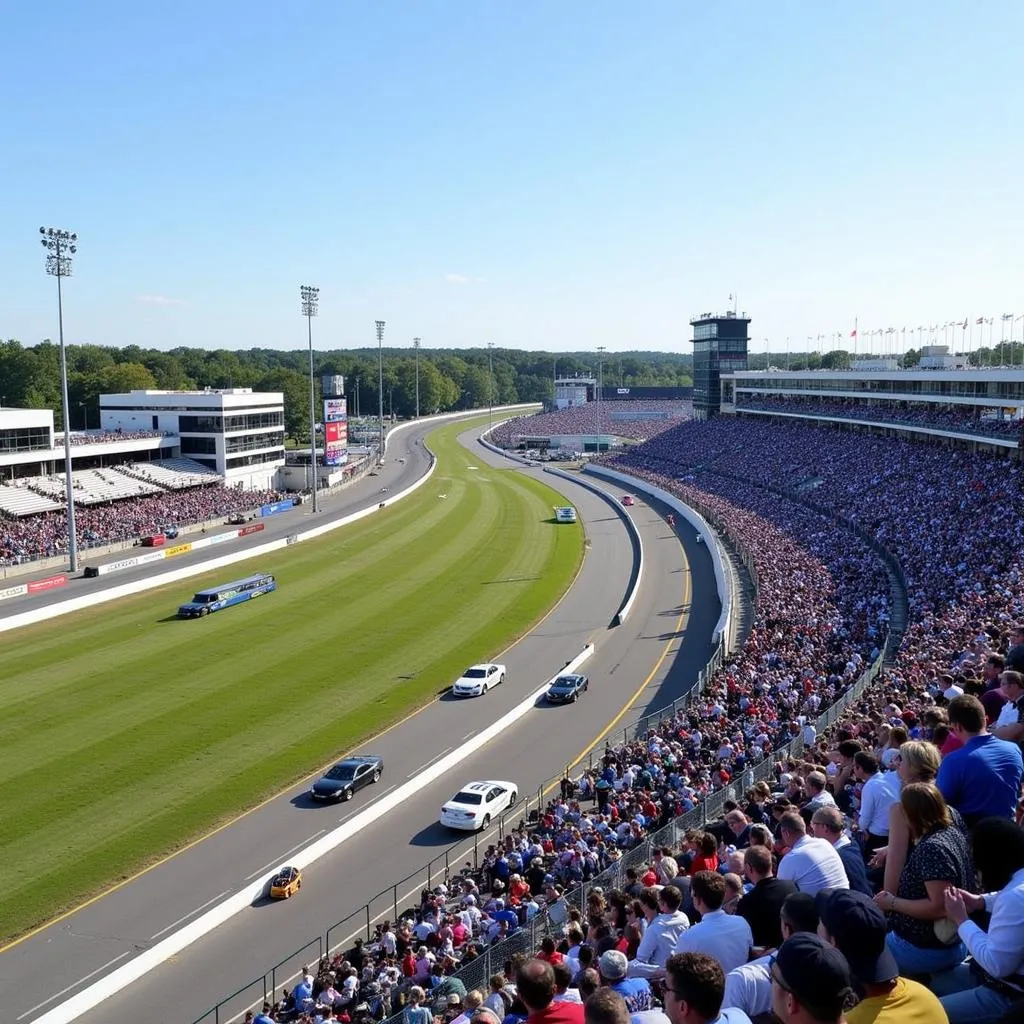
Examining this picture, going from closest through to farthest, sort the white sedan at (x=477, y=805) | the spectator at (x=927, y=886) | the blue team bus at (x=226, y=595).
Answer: the spectator at (x=927, y=886), the white sedan at (x=477, y=805), the blue team bus at (x=226, y=595)

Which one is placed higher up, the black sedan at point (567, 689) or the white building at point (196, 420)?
the white building at point (196, 420)

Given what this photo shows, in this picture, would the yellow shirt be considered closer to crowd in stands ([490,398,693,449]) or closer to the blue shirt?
the blue shirt

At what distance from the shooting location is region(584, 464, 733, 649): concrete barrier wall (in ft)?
123

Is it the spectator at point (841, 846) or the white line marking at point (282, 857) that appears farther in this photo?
the white line marking at point (282, 857)

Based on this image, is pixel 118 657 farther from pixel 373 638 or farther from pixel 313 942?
pixel 313 942

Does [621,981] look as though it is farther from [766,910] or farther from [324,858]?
[324,858]

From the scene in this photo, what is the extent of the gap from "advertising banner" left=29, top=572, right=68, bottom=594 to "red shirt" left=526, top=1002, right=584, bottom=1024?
4574 centimetres

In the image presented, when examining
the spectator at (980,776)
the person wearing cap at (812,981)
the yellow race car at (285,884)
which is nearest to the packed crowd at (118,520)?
the yellow race car at (285,884)

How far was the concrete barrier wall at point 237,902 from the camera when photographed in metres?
16.6

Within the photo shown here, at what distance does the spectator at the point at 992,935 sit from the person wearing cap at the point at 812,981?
4.28 ft

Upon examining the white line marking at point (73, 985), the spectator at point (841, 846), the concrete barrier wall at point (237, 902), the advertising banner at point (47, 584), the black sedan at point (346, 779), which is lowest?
the white line marking at point (73, 985)

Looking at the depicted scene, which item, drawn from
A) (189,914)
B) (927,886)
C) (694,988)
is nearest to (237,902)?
(189,914)

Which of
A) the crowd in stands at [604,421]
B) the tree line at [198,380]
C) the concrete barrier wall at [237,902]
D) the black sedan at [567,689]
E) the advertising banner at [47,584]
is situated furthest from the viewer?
the crowd in stands at [604,421]

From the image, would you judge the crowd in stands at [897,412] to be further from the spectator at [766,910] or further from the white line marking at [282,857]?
the spectator at [766,910]
